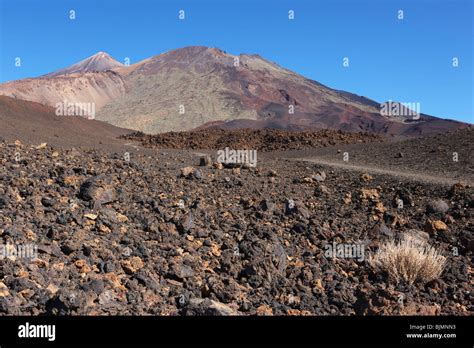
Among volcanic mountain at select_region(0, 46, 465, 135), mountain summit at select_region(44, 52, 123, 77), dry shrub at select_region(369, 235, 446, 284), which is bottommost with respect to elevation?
dry shrub at select_region(369, 235, 446, 284)

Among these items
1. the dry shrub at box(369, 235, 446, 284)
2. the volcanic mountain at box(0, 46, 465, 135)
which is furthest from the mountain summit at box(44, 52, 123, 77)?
the dry shrub at box(369, 235, 446, 284)

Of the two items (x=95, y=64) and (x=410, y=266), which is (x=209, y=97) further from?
(x=95, y=64)

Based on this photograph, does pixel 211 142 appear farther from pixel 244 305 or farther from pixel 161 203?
pixel 244 305

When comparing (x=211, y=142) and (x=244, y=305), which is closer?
(x=244, y=305)

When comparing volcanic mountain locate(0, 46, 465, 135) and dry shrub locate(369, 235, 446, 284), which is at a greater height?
volcanic mountain locate(0, 46, 465, 135)

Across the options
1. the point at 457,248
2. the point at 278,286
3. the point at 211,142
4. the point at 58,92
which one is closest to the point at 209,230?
the point at 278,286

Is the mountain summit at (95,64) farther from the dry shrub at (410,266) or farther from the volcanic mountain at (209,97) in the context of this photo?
the dry shrub at (410,266)

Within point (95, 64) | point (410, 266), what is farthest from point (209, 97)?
point (95, 64)

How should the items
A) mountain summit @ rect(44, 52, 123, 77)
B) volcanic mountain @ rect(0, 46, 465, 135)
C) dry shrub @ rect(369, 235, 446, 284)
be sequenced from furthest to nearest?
mountain summit @ rect(44, 52, 123, 77), volcanic mountain @ rect(0, 46, 465, 135), dry shrub @ rect(369, 235, 446, 284)

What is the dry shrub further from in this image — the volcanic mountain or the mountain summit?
the mountain summit
